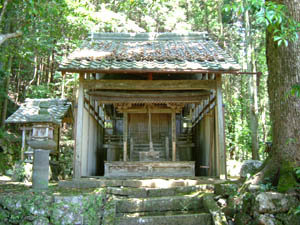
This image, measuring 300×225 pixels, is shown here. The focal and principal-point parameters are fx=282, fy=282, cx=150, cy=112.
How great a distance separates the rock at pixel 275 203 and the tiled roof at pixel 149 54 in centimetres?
384

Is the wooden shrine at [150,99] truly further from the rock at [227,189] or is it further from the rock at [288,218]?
the rock at [288,218]

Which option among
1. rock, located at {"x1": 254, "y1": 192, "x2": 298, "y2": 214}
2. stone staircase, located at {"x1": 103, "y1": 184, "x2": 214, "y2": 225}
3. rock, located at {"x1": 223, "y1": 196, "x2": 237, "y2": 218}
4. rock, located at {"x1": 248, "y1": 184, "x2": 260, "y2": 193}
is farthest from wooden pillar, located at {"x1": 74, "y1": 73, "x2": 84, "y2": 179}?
rock, located at {"x1": 254, "y1": 192, "x2": 298, "y2": 214}

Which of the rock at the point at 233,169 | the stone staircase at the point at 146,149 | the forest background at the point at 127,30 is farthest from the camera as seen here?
the stone staircase at the point at 146,149

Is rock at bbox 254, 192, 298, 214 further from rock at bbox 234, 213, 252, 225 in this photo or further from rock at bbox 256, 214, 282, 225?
rock at bbox 234, 213, 252, 225

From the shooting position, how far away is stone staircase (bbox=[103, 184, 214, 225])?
5.00 meters

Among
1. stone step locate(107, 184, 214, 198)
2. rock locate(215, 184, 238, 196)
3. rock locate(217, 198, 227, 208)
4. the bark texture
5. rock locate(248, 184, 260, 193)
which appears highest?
the bark texture

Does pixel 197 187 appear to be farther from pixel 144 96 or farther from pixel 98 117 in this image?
pixel 98 117

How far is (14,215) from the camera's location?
17.0 ft

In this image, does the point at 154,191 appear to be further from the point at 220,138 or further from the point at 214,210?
the point at 220,138

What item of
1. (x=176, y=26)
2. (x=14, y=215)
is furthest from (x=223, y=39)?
(x=14, y=215)

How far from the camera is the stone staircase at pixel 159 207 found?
4996 millimetres

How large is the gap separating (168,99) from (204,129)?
211 centimetres

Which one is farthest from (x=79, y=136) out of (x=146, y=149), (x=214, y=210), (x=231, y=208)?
(x=231, y=208)

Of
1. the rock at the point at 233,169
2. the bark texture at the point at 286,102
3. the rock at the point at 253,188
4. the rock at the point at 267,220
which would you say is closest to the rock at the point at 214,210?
the rock at the point at 267,220
